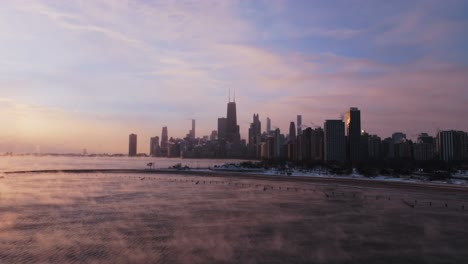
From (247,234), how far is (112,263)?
33.8 feet

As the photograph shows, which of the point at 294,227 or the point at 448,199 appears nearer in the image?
the point at 294,227

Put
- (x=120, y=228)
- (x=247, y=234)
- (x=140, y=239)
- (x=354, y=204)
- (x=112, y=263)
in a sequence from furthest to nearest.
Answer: (x=354, y=204)
(x=120, y=228)
(x=247, y=234)
(x=140, y=239)
(x=112, y=263)

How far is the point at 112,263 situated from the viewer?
20.0 metres

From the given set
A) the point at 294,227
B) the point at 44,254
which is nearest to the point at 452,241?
the point at 294,227

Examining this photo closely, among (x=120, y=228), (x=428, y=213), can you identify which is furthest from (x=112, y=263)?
(x=428, y=213)

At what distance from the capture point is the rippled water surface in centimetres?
2173

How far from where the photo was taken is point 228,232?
28016 mm

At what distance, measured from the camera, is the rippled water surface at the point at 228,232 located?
21734mm

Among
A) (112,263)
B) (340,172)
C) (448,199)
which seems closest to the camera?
(112,263)

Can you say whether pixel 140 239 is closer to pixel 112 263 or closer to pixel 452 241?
pixel 112 263

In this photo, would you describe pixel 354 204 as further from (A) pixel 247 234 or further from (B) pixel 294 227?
(A) pixel 247 234

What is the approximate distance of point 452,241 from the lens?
26344mm

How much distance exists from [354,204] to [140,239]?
2924 cm

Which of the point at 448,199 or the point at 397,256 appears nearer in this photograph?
the point at 397,256
